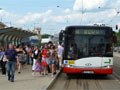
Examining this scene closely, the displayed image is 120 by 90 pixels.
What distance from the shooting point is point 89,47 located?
47.3 ft

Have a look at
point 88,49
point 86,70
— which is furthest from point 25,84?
point 88,49

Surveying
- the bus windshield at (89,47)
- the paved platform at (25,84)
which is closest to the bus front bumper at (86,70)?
the bus windshield at (89,47)

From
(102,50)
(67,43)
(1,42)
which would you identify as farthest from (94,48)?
(1,42)

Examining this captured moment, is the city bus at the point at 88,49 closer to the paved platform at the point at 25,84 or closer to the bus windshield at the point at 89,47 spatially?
the bus windshield at the point at 89,47

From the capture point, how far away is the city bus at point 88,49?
47.1 ft

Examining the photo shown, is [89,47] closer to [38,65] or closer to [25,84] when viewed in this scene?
[38,65]

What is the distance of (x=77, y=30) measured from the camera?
48.0ft

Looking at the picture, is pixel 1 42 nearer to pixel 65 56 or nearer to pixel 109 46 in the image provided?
pixel 65 56

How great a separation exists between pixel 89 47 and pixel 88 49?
11 centimetres

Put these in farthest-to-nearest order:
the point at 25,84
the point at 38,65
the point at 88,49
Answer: the point at 38,65, the point at 88,49, the point at 25,84

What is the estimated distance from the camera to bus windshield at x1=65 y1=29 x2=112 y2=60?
14.4 m

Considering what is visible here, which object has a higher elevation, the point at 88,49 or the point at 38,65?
the point at 88,49

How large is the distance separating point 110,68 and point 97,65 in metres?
0.65

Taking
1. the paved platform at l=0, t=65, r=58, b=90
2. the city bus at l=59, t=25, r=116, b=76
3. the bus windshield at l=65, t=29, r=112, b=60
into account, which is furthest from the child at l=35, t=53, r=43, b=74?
the paved platform at l=0, t=65, r=58, b=90
